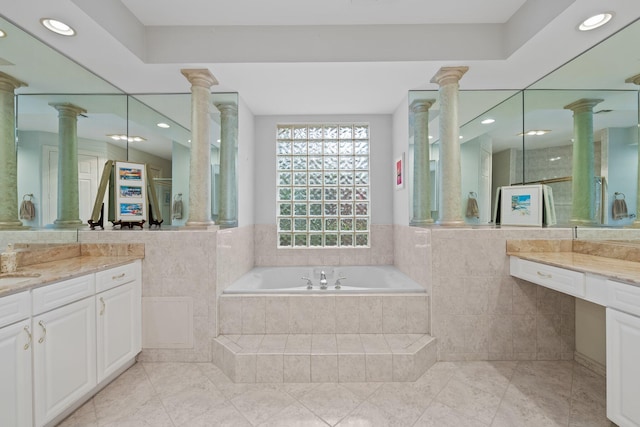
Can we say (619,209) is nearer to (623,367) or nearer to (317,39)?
(623,367)

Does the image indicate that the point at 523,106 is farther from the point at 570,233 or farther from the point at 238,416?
the point at 238,416

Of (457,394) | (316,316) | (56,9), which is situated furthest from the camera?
(316,316)

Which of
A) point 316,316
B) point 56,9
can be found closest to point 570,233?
point 316,316

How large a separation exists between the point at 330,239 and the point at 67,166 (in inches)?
100.0

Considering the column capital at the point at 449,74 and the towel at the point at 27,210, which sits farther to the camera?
the column capital at the point at 449,74

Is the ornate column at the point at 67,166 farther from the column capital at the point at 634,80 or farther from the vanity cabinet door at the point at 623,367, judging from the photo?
the column capital at the point at 634,80

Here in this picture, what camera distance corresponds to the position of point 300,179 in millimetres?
3717

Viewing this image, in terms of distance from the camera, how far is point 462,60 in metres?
2.39

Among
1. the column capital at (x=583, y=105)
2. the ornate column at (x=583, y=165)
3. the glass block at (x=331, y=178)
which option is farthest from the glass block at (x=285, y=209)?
the column capital at (x=583, y=105)

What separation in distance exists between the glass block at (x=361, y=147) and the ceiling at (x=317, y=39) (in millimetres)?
992

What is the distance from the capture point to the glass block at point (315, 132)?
3.71 meters

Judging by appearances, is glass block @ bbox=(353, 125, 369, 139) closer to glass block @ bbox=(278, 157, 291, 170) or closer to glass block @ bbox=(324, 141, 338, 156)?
glass block @ bbox=(324, 141, 338, 156)

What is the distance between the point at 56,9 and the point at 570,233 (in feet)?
12.5

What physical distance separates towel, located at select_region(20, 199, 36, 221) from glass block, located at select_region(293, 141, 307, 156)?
2400 mm
